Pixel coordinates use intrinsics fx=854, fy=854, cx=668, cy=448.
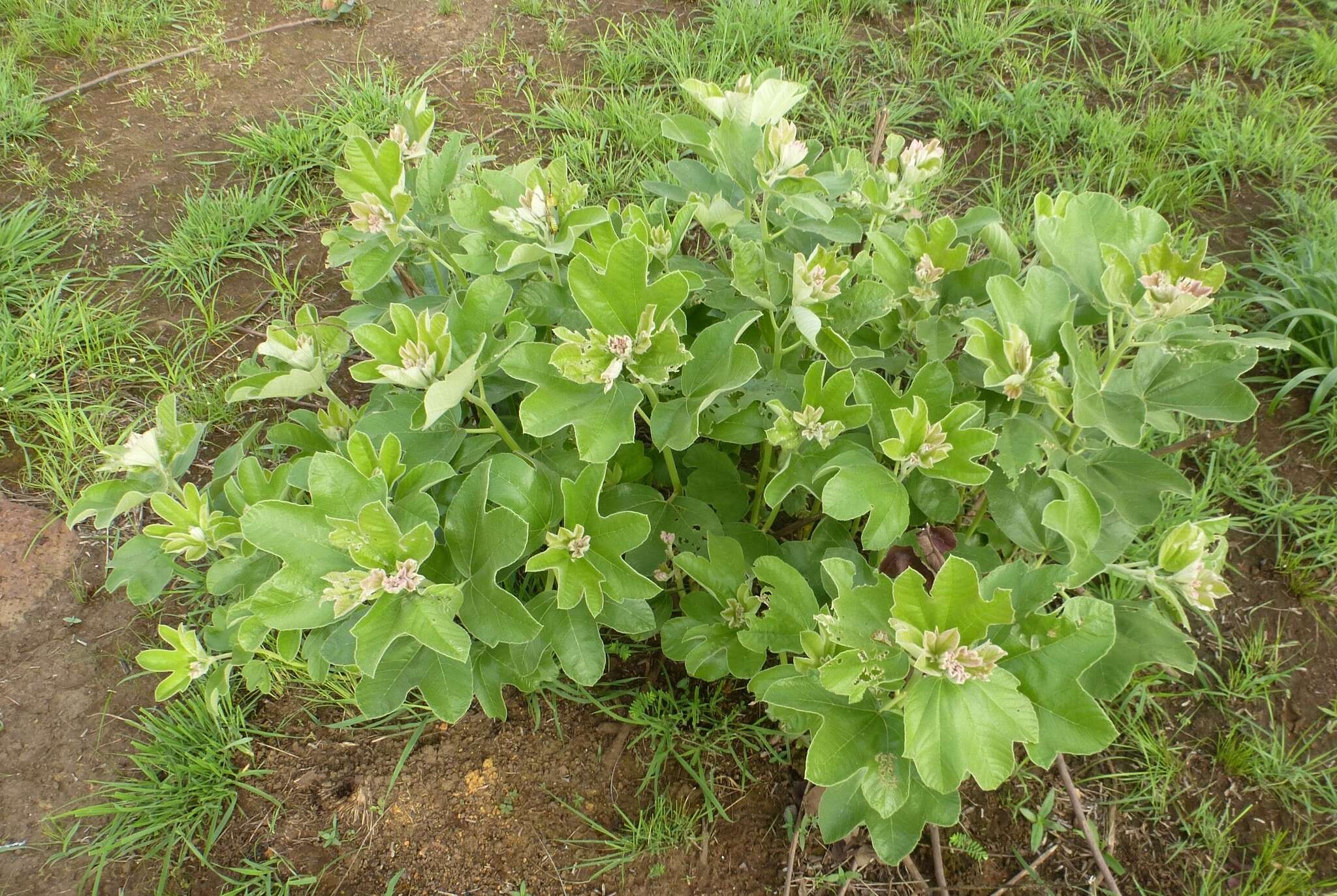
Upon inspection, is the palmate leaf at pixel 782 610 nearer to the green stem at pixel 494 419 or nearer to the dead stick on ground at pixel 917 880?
the green stem at pixel 494 419

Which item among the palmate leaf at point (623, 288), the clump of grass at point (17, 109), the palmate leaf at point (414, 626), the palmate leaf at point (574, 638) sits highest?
the palmate leaf at point (623, 288)

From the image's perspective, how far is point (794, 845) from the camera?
2014 millimetres

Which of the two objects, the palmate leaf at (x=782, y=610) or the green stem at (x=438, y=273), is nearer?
the palmate leaf at (x=782, y=610)

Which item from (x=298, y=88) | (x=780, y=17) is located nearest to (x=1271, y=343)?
(x=780, y=17)

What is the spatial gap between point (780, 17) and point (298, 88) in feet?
7.39

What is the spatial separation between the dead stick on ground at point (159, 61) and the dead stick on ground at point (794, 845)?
426cm

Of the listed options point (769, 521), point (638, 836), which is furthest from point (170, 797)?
point (769, 521)

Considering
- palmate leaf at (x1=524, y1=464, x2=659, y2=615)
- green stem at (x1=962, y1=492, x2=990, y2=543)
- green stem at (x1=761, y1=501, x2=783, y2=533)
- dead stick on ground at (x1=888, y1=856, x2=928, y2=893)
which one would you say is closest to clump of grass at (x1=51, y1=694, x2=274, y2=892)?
palmate leaf at (x1=524, y1=464, x2=659, y2=615)

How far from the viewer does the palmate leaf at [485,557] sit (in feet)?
4.91

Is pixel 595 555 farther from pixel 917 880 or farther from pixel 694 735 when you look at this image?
pixel 917 880

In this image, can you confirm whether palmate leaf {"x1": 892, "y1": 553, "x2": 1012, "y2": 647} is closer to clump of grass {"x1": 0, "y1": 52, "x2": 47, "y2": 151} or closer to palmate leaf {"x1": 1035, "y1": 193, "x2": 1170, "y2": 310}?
palmate leaf {"x1": 1035, "y1": 193, "x2": 1170, "y2": 310}

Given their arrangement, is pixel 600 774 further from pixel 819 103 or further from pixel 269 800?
pixel 819 103

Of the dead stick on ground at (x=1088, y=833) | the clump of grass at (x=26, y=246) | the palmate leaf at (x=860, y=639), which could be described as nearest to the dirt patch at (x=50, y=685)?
the clump of grass at (x=26, y=246)

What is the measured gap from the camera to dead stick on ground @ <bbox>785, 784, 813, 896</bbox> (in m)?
2.00
